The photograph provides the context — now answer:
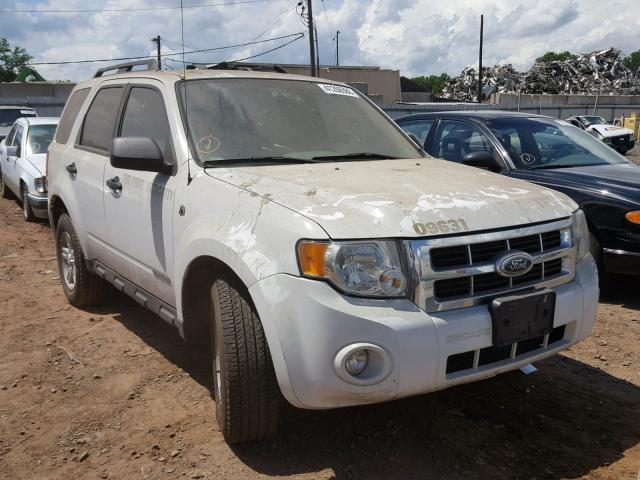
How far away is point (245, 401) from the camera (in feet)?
8.80

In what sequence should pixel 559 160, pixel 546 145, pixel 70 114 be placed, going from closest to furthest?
pixel 70 114, pixel 559 160, pixel 546 145

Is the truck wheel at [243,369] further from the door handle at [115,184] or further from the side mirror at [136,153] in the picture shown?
the door handle at [115,184]

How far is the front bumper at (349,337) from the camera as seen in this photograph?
2.31 meters

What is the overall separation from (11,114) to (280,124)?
14373 mm

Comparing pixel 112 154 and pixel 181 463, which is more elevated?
pixel 112 154

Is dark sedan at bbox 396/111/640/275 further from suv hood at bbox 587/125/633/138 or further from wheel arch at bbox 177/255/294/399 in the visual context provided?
suv hood at bbox 587/125/633/138

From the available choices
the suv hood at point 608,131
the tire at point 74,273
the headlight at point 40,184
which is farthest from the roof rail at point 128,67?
the suv hood at point 608,131

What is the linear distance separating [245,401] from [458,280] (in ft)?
3.54

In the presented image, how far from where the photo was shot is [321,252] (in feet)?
7.74

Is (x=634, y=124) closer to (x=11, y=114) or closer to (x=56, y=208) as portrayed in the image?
(x=11, y=114)

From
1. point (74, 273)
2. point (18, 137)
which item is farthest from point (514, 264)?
point (18, 137)

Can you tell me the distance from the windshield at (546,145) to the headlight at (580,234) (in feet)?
9.34

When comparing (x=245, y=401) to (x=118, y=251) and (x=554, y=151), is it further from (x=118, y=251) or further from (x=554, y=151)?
(x=554, y=151)

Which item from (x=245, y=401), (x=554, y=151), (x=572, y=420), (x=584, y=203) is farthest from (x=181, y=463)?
(x=554, y=151)
